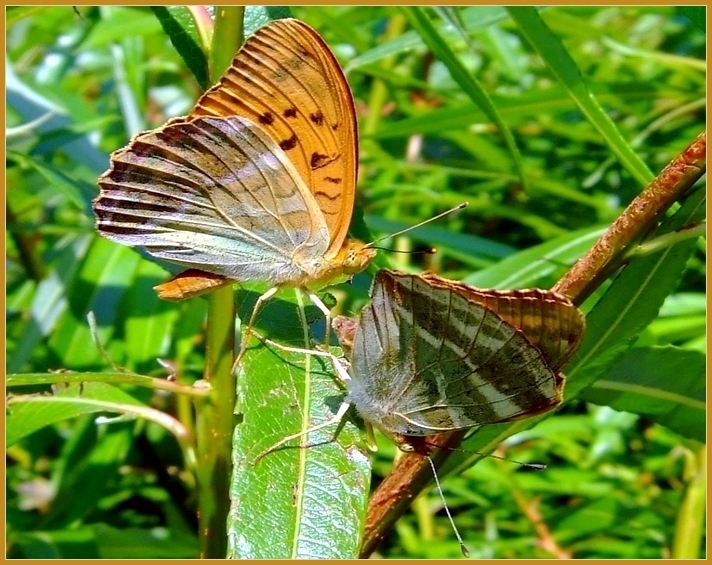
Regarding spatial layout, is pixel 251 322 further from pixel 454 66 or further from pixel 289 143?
pixel 454 66

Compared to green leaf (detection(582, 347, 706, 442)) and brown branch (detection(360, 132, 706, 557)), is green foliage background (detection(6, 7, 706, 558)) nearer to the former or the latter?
green leaf (detection(582, 347, 706, 442))

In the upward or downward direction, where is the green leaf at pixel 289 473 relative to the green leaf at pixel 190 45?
downward

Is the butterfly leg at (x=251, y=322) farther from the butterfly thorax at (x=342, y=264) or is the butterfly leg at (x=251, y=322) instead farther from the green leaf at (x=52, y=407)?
the green leaf at (x=52, y=407)

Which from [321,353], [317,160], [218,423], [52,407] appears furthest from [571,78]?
[52,407]

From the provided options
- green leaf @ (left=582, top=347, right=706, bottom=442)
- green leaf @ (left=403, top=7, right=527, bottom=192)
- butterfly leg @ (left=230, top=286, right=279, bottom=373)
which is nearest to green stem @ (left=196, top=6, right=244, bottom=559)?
butterfly leg @ (left=230, top=286, right=279, bottom=373)

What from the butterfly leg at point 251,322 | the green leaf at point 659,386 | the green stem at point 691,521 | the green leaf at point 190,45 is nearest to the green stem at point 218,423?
the butterfly leg at point 251,322

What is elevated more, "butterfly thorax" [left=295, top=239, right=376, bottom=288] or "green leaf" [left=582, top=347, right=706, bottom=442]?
"butterfly thorax" [left=295, top=239, right=376, bottom=288]

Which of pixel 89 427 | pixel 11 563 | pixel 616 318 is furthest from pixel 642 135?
pixel 11 563

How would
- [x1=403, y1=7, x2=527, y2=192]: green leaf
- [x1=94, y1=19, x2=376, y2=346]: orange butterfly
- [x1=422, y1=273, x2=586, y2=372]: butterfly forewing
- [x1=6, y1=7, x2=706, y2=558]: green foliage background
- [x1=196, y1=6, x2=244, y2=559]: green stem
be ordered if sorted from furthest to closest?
[x1=6, y1=7, x2=706, y2=558]: green foliage background < [x1=403, y1=7, x2=527, y2=192]: green leaf < [x1=94, y1=19, x2=376, y2=346]: orange butterfly < [x1=196, y1=6, x2=244, y2=559]: green stem < [x1=422, y1=273, x2=586, y2=372]: butterfly forewing
